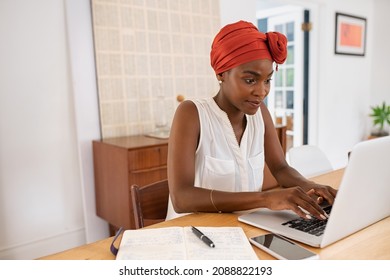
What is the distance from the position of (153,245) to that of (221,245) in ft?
0.48

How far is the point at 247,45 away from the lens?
1075 mm

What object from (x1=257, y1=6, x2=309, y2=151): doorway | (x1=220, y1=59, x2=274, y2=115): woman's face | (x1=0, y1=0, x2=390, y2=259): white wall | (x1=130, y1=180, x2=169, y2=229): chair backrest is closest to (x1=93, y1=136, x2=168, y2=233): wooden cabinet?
(x1=0, y1=0, x2=390, y2=259): white wall

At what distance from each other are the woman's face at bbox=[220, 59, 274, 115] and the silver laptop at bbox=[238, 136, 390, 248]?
42 cm

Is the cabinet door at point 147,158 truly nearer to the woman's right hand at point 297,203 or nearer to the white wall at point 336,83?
the woman's right hand at point 297,203

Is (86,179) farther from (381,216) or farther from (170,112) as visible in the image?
(381,216)

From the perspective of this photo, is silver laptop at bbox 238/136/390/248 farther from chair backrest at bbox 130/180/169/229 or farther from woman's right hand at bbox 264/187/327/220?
chair backrest at bbox 130/180/169/229

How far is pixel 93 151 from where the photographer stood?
2.40 metres

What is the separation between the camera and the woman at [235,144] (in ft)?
3.25

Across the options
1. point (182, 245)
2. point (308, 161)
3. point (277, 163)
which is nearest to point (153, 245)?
point (182, 245)

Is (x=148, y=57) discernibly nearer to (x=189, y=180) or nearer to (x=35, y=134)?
(x=35, y=134)

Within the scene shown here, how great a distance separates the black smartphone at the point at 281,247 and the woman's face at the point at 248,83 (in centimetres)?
51

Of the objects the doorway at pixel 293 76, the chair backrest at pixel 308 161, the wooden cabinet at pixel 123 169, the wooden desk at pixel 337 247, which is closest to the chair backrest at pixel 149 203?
the wooden desk at pixel 337 247
